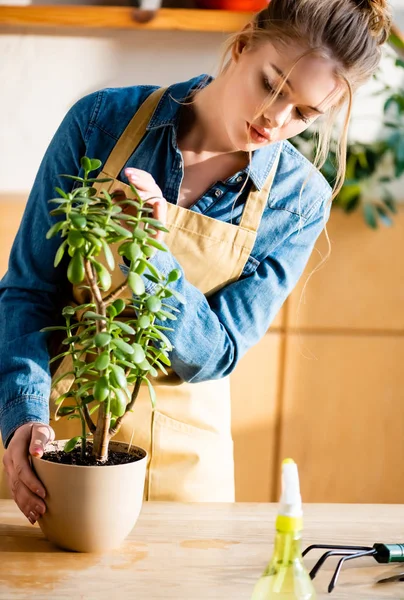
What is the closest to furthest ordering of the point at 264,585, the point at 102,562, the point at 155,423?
the point at 264,585 → the point at 102,562 → the point at 155,423

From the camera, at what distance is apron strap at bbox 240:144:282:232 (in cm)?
145

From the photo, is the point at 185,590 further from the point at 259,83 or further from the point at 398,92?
the point at 398,92

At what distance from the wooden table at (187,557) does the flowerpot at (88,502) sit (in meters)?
0.02

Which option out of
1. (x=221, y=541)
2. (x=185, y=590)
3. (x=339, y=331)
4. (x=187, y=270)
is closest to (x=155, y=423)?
(x=187, y=270)

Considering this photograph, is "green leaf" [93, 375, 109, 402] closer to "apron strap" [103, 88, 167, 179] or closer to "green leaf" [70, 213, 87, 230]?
"green leaf" [70, 213, 87, 230]

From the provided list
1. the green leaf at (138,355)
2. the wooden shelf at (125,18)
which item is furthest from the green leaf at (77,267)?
the wooden shelf at (125,18)

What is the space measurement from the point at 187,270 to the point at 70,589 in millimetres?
681

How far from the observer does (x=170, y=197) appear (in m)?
1.42

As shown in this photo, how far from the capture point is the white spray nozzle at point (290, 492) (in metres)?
0.75

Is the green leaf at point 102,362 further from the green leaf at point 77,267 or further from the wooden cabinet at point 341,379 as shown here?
the wooden cabinet at point 341,379

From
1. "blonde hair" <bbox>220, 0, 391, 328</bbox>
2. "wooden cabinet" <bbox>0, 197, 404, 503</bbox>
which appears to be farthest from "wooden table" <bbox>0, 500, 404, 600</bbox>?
"wooden cabinet" <bbox>0, 197, 404, 503</bbox>

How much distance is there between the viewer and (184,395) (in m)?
1.46

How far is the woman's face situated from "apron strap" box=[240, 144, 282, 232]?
0.41ft

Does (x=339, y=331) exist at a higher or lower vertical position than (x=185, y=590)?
higher
